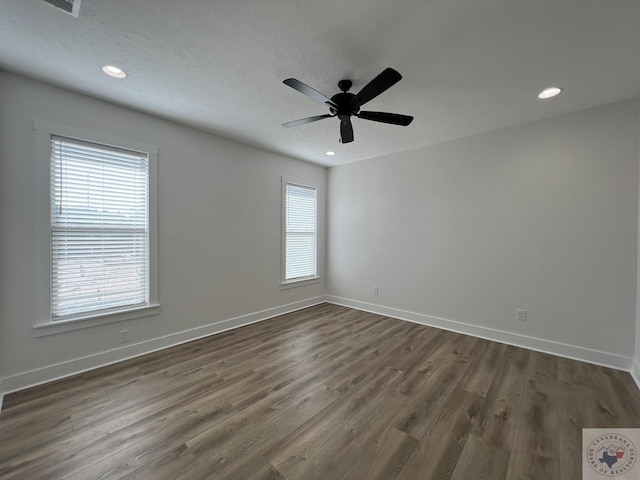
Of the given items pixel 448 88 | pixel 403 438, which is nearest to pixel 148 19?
pixel 448 88

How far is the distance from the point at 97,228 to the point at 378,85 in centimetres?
293

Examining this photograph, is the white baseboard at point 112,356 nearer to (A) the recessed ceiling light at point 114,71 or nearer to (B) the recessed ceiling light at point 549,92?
(A) the recessed ceiling light at point 114,71

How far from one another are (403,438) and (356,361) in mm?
1092

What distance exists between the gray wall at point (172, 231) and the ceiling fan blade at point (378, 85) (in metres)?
2.26

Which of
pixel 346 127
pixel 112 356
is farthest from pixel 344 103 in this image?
pixel 112 356

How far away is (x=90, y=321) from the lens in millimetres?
2611

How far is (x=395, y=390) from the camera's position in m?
2.31

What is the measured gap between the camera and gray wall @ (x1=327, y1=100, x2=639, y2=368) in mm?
2732

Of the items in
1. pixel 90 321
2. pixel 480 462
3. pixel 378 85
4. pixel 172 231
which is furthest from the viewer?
pixel 172 231

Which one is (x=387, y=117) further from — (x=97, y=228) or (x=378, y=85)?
(x=97, y=228)

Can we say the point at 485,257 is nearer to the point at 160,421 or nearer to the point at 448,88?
the point at 448,88

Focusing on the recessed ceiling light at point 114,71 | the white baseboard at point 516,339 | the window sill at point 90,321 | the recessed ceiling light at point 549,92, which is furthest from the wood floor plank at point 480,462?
the recessed ceiling light at point 114,71

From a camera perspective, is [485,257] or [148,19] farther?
[485,257]

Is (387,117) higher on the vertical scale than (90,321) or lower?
higher
